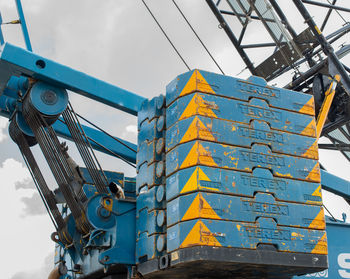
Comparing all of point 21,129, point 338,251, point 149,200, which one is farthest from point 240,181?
point 21,129

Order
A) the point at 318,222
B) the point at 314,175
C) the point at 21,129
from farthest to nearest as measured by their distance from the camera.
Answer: the point at 21,129 → the point at 314,175 → the point at 318,222

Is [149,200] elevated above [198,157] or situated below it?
below

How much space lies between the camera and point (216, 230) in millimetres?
4676

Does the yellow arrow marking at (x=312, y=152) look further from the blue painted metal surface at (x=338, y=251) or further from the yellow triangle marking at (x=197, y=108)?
the blue painted metal surface at (x=338, y=251)

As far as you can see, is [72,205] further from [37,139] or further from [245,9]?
[245,9]

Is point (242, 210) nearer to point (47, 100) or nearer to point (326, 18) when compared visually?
point (47, 100)

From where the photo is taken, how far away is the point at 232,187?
491 centimetres

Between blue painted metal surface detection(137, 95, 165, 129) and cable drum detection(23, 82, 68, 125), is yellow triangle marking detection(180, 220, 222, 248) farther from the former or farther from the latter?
cable drum detection(23, 82, 68, 125)

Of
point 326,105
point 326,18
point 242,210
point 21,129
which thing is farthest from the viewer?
point 326,18

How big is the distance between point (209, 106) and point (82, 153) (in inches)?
70.0

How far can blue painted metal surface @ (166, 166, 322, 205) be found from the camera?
4766mm

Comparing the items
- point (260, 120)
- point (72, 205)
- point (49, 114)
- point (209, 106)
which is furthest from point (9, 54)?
point (260, 120)

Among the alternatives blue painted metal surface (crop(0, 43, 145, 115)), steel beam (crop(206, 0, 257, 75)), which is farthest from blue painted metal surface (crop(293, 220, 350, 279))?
steel beam (crop(206, 0, 257, 75))

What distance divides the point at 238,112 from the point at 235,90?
0.25m
